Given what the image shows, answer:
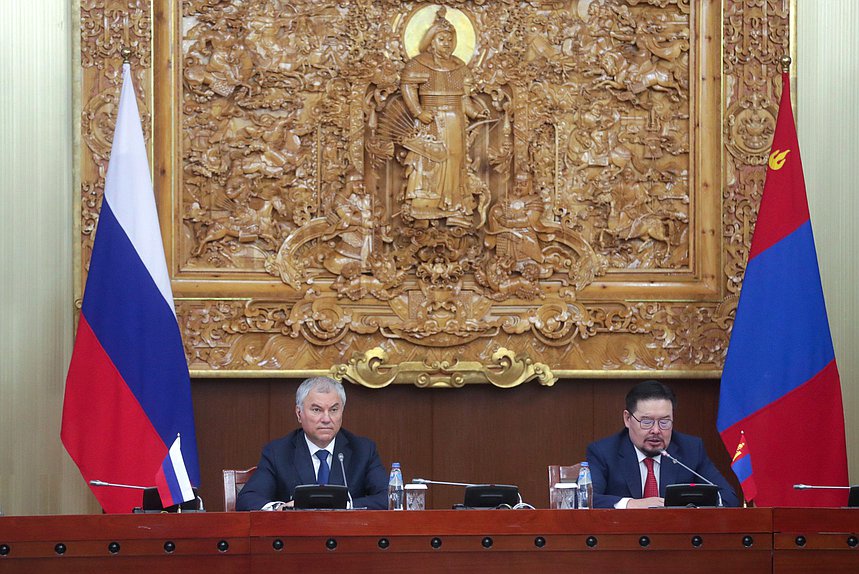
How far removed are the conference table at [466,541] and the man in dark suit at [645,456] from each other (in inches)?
35.8

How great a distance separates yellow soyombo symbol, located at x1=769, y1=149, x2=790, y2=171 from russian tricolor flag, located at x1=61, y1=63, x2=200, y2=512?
264 cm

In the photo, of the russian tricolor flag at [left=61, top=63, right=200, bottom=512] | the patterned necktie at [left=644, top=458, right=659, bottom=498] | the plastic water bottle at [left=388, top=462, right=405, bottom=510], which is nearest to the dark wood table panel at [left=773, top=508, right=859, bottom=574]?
the patterned necktie at [left=644, top=458, right=659, bottom=498]

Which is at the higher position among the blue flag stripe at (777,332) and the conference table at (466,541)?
the blue flag stripe at (777,332)

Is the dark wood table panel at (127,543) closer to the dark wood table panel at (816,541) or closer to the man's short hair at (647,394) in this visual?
the dark wood table panel at (816,541)

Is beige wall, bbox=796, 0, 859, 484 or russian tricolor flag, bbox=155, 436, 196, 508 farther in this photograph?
beige wall, bbox=796, 0, 859, 484

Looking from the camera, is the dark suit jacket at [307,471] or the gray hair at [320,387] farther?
the gray hair at [320,387]

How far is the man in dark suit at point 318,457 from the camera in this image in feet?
14.8

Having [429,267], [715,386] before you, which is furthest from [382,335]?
[715,386]

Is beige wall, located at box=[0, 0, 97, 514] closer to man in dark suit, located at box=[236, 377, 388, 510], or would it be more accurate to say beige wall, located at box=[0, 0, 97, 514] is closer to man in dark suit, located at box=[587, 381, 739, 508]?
man in dark suit, located at box=[236, 377, 388, 510]

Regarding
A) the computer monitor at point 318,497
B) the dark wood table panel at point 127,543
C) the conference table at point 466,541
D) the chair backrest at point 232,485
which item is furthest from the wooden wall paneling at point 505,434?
the dark wood table panel at point 127,543

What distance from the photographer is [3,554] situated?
11.1ft

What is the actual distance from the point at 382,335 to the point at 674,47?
→ 1934 mm

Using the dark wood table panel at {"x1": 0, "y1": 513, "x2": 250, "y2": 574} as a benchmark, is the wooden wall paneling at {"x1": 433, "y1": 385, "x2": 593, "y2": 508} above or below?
above

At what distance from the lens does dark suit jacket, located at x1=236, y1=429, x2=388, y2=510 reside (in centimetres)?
444
